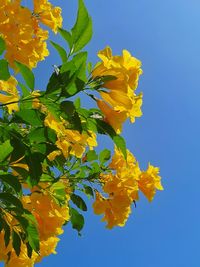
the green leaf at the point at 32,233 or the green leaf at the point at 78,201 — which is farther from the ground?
the green leaf at the point at 78,201

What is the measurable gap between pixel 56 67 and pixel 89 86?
5.4 inches

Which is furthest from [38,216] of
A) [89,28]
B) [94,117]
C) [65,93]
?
[89,28]

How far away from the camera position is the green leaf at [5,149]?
1.71 meters

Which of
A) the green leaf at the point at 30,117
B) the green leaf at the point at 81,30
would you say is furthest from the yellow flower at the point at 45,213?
the green leaf at the point at 81,30

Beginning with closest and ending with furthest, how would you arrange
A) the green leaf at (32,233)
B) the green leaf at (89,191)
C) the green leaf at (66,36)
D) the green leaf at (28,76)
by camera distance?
the green leaf at (66,36) < the green leaf at (28,76) < the green leaf at (32,233) < the green leaf at (89,191)

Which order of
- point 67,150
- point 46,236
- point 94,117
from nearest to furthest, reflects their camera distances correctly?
point 94,117, point 46,236, point 67,150

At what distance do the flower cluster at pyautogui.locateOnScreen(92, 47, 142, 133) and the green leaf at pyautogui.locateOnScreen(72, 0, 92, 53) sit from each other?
3.1 inches

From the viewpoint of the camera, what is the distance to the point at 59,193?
243 cm

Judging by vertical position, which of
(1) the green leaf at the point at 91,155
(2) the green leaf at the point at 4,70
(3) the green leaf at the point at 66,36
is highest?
(1) the green leaf at the point at 91,155

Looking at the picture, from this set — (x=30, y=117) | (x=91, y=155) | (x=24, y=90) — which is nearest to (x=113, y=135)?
(x=30, y=117)

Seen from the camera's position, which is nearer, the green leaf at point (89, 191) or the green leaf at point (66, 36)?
the green leaf at point (66, 36)

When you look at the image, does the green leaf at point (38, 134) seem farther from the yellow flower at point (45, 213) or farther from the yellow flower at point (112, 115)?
the yellow flower at point (45, 213)

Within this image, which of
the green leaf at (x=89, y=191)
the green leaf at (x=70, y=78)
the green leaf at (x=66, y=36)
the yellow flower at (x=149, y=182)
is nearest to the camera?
the green leaf at (x=70, y=78)

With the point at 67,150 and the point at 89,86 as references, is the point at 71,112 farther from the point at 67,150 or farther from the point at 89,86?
the point at 67,150
